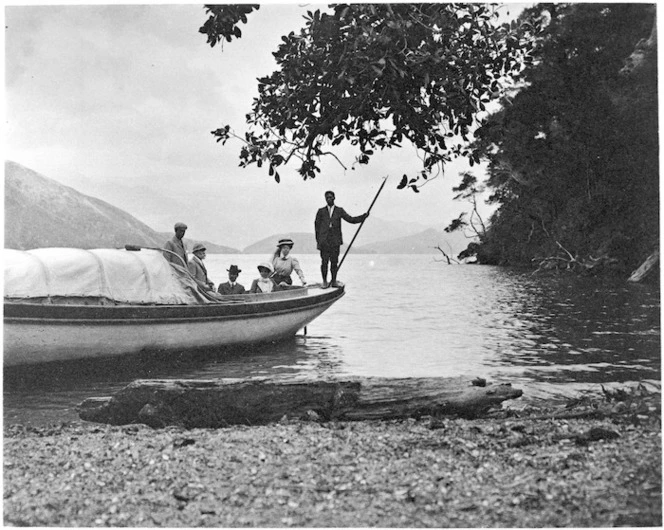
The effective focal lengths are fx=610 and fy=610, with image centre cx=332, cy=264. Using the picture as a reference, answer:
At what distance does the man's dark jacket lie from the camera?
11805 mm

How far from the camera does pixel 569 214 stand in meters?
29.0

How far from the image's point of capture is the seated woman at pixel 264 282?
41.5ft

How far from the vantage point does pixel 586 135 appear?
25.5 m

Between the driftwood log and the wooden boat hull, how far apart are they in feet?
10.3

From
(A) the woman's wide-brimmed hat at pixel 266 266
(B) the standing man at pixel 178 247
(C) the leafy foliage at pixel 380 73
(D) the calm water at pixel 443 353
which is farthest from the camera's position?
(A) the woman's wide-brimmed hat at pixel 266 266

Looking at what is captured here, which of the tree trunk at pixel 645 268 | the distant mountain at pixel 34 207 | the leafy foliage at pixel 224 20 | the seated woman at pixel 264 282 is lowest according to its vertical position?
the tree trunk at pixel 645 268

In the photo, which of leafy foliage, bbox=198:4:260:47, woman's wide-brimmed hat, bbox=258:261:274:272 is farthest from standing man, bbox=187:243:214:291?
leafy foliage, bbox=198:4:260:47

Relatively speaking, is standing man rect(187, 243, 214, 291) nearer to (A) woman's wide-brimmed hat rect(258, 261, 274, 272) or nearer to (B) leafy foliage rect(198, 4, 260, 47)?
(A) woman's wide-brimmed hat rect(258, 261, 274, 272)

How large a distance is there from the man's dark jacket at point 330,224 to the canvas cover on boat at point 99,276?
9.25ft

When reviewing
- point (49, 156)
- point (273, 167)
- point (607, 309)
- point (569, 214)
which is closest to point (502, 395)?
point (273, 167)

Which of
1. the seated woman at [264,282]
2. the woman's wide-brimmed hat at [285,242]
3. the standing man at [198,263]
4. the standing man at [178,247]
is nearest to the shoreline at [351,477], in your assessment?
the standing man at [178,247]

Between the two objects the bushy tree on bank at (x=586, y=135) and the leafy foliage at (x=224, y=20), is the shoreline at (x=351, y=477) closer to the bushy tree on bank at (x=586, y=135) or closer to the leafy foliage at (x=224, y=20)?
the leafy foliage at (x=224, y=20)

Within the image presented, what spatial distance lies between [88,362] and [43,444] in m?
3.82

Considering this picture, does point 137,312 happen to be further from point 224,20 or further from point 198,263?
point 224,20
